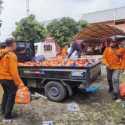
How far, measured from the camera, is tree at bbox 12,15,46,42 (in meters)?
37.8

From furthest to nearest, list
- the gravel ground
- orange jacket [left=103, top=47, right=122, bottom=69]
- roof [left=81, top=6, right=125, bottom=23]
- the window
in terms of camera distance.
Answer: roof [left=81, top=6, right=125, bottom=23], the window, orange jacket [left=103, top=47, right=122, bottom=69], the gravel ground

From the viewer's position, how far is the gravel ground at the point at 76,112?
7.57 meters

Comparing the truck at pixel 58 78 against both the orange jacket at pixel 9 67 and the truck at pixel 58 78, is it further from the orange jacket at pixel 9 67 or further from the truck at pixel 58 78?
the orange jacket at pixel 9 67

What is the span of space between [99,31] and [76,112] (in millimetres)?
9626

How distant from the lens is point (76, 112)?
8.22 metres

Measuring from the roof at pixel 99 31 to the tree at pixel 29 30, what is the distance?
19405mm

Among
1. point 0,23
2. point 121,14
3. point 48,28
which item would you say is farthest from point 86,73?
point 121,14

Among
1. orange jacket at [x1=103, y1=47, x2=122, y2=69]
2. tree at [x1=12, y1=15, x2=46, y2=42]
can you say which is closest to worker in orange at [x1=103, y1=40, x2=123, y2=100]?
orange jacket at [x1=103, y1=47, x2=122, y2=69]

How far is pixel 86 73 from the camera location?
8664 mm

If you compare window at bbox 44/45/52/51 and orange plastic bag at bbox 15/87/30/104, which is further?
window at bbox 44/45/52/51

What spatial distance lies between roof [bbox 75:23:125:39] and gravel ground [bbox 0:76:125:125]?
779 cm

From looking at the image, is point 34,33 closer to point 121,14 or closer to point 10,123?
point 121,14

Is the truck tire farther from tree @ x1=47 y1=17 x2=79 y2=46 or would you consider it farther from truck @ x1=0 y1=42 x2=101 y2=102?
tree @ x1=47 y1=17 x2=79 y2=46

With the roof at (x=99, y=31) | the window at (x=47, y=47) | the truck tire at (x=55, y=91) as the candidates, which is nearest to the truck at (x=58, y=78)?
the truck tire at (x=55, y=91)
